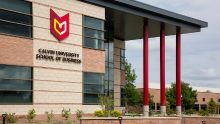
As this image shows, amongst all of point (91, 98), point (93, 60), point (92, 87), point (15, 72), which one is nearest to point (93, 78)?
point (92, 87)

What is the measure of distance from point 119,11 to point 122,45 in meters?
15.0

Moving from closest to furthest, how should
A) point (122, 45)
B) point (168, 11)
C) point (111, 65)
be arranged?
point (168, 11) → point (111, 65) → point (122, 45)

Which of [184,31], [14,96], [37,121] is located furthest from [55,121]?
[184,31]

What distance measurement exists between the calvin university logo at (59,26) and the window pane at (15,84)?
16.5 feet

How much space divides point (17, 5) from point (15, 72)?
16.8 feet

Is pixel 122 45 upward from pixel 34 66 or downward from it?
upward

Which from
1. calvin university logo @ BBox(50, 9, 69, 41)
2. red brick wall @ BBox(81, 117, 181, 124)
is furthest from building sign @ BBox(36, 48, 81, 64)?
red brick wall @ BBox(81, 117, 181, 124)

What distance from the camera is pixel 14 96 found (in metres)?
34.8

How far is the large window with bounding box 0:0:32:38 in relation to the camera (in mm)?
34531

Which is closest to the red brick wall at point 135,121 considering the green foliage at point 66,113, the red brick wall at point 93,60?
the green foliage at point 66,113

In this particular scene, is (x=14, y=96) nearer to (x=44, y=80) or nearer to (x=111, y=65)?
(x=44, y=80)

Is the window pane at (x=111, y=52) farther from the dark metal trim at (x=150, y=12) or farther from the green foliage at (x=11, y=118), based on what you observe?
the green foliage at (x=11, y=118)

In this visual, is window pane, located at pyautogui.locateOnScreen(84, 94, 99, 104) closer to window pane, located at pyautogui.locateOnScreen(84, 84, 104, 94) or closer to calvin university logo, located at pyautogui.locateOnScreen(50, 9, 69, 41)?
window pane, located at pyautogui.locateOnScreen(84, 84, 104, 94)

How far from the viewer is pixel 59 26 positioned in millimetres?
39031
